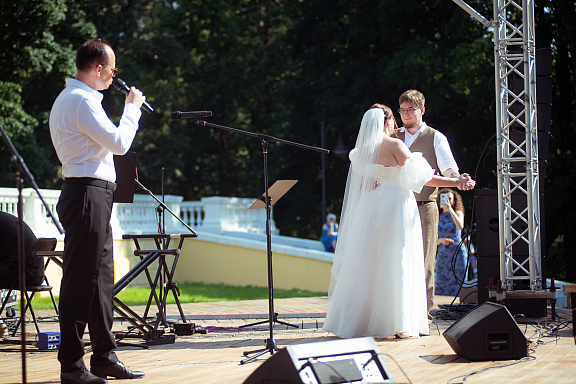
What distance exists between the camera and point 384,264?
4727mm

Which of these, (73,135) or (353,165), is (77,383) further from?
(353,165)

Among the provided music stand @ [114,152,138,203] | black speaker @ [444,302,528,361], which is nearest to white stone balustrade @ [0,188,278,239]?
music stand @ [114,152,138,203]

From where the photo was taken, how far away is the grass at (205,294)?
10.2 metres

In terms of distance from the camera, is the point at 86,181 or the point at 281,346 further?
the point at 281,346

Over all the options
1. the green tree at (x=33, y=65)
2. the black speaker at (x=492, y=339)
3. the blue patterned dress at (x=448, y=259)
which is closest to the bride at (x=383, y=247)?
the black speaker at (x=492, y=339)

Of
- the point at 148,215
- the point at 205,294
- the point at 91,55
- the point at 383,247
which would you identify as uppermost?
the point at 91,55

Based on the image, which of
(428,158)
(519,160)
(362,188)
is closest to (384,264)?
(362,188)

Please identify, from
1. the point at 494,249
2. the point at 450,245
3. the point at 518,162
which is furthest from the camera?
the point at 450,245

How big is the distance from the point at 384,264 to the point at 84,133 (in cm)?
258

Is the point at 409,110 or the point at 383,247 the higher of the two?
the point at 409,110

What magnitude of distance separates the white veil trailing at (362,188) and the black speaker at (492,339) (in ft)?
4.00

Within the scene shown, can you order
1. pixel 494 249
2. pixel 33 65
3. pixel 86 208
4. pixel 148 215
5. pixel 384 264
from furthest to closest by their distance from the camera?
pixel 33 65, pixel 148 215, pixel 494 249, pixel 384 264, pixel 86 208

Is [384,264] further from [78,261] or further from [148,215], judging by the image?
[148,215]

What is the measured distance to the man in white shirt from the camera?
3.26m
